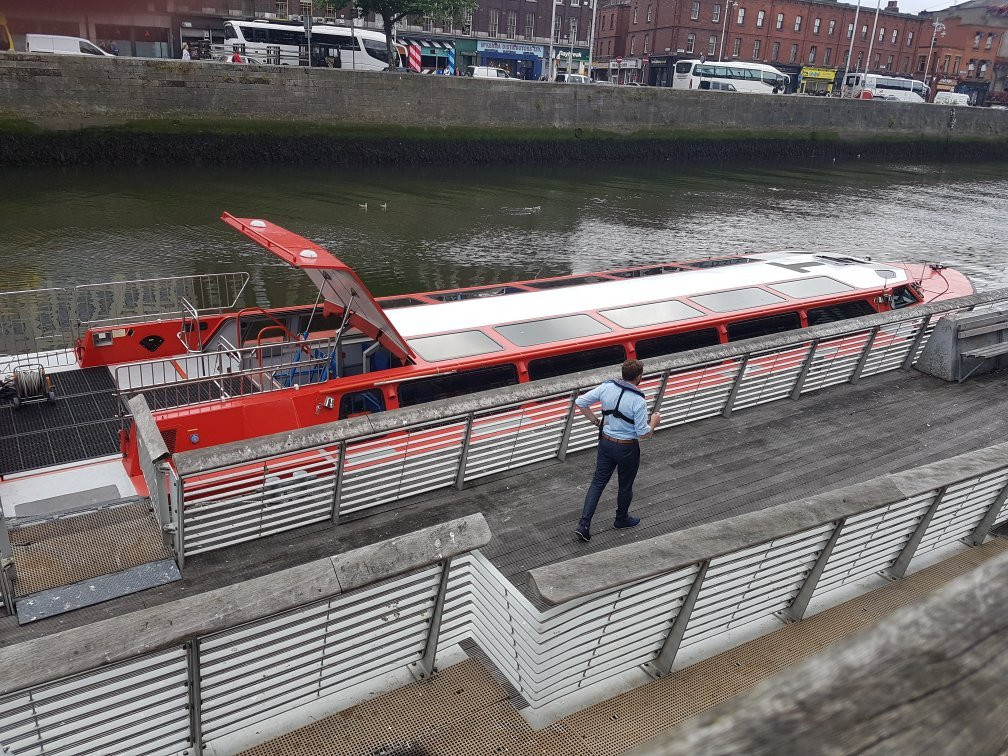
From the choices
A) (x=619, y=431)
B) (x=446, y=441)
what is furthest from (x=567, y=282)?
(x=619, y=431)

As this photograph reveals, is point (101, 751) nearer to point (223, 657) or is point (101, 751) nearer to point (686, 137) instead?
point (223, 657)

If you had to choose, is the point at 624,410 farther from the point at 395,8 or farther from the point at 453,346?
the point at 395,8

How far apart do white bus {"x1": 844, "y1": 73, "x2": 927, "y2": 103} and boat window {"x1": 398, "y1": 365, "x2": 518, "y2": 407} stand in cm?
7100

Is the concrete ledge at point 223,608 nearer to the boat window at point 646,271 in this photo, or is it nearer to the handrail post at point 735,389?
the handrail post at point 735,389

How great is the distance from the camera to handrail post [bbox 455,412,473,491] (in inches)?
265

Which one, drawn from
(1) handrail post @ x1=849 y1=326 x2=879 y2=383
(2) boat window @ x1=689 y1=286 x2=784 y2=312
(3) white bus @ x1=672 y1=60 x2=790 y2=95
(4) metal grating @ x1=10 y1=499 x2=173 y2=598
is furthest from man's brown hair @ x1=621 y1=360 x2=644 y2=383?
(3) white bus @ x1=672 y1=60 x2=790 y2=95

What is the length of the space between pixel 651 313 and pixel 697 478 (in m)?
4.44

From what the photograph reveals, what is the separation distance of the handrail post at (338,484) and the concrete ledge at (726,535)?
2688 millimetres

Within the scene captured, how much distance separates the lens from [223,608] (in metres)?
3.29

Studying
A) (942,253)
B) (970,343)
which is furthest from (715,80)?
(970,343)

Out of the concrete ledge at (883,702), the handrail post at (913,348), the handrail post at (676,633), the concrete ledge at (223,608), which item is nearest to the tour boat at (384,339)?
the handrail post at (913,348)

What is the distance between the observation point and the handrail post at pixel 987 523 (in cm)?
580

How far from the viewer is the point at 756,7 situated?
74.9 metres

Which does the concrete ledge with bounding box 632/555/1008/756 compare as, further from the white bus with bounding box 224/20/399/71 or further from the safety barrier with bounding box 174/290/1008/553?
the white bus with bounding box 224/20/399/71
